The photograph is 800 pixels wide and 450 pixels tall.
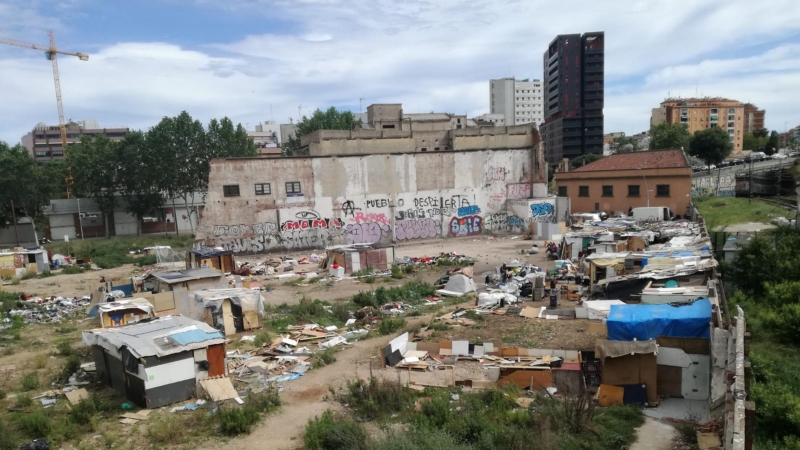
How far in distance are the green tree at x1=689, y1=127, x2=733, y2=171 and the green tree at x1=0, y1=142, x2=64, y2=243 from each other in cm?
7948

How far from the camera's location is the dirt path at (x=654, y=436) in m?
9.49

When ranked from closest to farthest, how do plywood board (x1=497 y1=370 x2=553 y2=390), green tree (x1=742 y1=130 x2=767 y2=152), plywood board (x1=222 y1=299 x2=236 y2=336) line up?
plywood board (x1=497 y1=370 x2=553 y2=390) → plywood board (x1=222 y1=299 x2=236 y2=336) → green tree (x1=742 y1=130 x2=767 y2=152)

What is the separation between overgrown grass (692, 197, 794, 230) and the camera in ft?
117

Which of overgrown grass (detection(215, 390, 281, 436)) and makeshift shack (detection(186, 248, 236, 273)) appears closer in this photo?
overgrown grass (detection(215, 390, 281, 436))

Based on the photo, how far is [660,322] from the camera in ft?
39.0

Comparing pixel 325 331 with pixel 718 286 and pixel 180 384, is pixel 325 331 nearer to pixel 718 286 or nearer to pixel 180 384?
pixel 180 384

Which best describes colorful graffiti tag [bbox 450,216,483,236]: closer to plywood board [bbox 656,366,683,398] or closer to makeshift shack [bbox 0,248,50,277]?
makeshift shack [bbox 0,248,50,277]

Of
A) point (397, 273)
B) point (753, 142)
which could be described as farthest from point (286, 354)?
point (753, 142)

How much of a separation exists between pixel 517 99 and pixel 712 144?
99.1 metres

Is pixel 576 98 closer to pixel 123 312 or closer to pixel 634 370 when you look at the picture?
pixel 634 370

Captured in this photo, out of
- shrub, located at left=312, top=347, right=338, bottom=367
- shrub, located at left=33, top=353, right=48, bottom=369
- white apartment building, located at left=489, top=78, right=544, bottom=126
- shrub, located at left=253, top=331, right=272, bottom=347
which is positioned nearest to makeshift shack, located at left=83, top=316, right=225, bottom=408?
shrub, located at left=312, top=347, right=338, bottom=367

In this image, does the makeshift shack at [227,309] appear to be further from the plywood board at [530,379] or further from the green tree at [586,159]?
the green tree at [586,159]

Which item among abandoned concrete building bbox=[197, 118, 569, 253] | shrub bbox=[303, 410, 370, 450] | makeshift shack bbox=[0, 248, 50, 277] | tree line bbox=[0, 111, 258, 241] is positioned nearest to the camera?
shrub bbox=[303, 410, 370, 450]

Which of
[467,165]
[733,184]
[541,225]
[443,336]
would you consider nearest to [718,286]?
[443,336]
